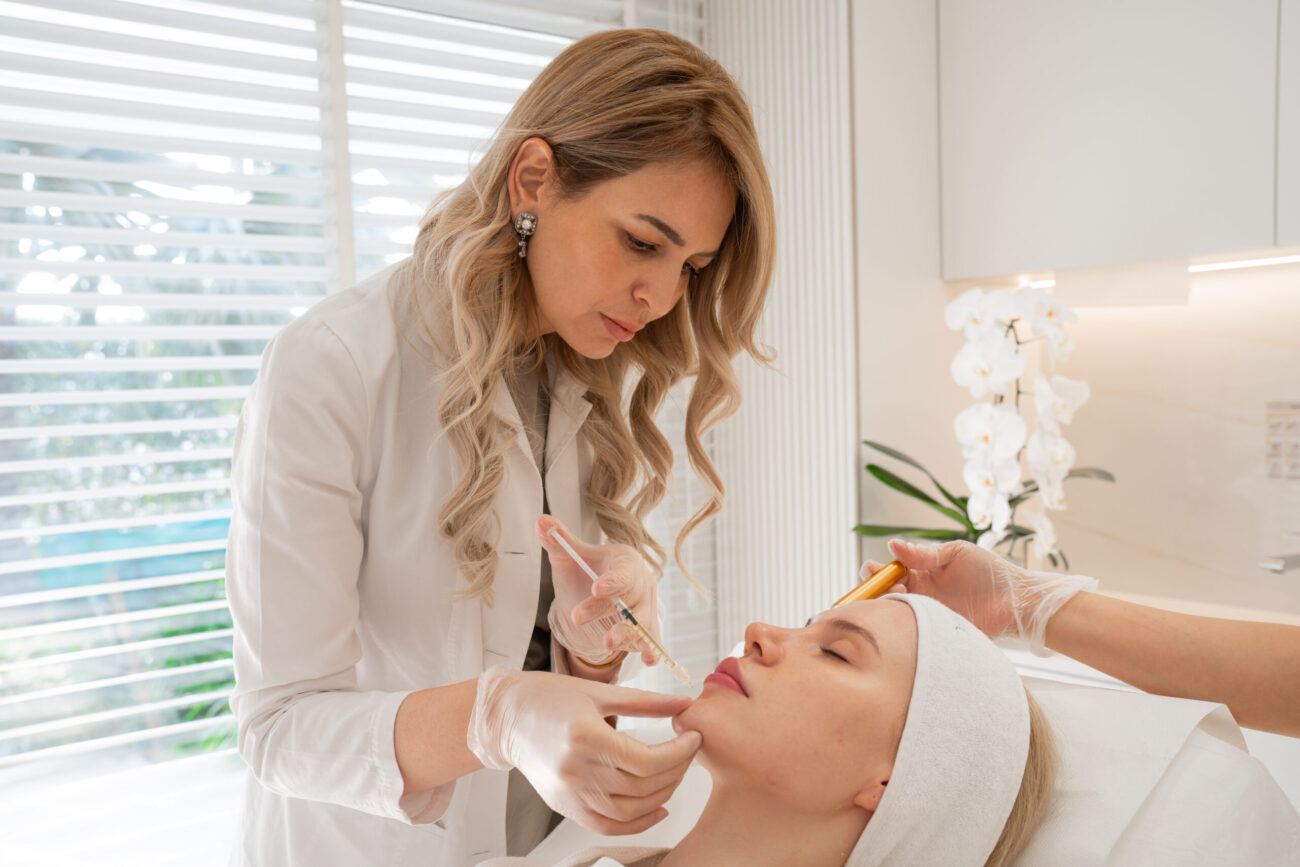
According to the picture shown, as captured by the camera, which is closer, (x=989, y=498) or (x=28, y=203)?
(x=28, y=203)

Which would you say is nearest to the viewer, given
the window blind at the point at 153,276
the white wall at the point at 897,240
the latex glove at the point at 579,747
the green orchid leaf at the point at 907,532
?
the latex glove at the point at 579,747

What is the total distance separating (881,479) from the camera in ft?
7.86

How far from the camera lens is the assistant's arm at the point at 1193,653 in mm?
1072

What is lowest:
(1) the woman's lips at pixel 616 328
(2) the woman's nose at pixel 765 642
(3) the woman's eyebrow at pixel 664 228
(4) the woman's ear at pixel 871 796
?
(4) the woman's ear at pixel 871 796

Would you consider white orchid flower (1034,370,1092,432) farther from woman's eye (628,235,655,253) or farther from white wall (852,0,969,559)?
woman's eye (628,235,655,253)

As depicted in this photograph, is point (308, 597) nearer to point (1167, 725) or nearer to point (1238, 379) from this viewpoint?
point (1167, 725)

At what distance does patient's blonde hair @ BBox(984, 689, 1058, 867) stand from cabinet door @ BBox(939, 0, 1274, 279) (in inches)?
52.6

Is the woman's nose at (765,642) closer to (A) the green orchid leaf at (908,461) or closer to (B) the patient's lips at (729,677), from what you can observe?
(B) the patient's lips at (729,677)

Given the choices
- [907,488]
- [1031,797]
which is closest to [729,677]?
[1031,797]

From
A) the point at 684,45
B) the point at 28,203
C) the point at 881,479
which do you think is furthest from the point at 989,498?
the point at 28,203

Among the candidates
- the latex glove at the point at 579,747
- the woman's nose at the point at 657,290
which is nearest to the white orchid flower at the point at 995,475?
the woman's nose at the point at 657,290

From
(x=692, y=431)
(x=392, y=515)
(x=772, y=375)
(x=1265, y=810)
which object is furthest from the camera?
(x=772, y=375)

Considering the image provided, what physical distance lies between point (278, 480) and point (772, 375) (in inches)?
73.9

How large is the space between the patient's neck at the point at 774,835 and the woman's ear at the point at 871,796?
0.02m
